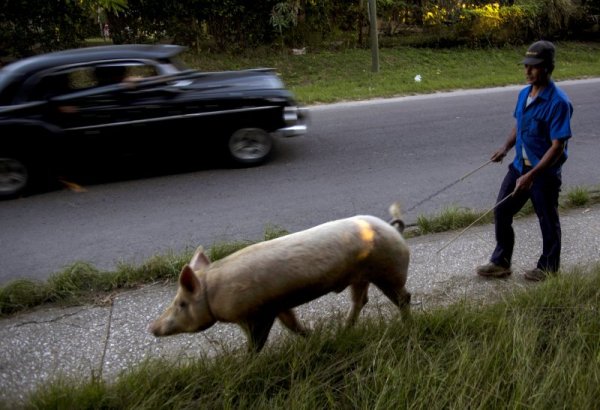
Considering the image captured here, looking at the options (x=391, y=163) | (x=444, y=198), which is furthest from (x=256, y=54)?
(x=444, y=198)

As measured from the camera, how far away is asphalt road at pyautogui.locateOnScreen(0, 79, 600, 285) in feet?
19.5

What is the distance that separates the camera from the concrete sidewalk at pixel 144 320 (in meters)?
3.79

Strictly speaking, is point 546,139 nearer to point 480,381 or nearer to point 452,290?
point 452,290

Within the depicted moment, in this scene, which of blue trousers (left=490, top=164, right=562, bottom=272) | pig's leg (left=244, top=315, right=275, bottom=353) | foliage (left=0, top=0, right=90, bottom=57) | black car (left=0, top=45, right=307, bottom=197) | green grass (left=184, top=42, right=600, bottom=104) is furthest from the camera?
foliage (left=0, top=0, right=90, bottom=57)

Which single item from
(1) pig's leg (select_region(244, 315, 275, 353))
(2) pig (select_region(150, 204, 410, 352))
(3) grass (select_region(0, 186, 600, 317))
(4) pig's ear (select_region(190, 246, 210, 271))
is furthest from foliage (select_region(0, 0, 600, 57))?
(1) pig's leg (select_region(244, 315, 275, 353))

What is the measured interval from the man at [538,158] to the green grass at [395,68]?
8.01 metres

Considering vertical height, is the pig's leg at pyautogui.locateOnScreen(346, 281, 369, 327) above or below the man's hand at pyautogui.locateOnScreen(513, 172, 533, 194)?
below

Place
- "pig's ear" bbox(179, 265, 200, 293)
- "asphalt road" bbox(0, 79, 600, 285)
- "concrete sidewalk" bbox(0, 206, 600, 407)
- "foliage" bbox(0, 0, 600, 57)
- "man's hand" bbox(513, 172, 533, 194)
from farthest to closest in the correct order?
"foliage" bbox(0, 0, 600, 57)
"asphalt road" bbox(0, 79, 600, 285)
"man's hand" bbox(513, 172, 533, 194)
"concrete sidewalk" bbox(0, 206, 600, 407)
"pig's ear" bbox(179, 265, 200, 293)

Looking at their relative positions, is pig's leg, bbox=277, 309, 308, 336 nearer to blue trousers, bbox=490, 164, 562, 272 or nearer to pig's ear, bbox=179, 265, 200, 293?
pig's ear, bbox=179, 265, 200, 293

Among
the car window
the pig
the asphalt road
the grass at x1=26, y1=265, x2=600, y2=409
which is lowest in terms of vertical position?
the asphalt road

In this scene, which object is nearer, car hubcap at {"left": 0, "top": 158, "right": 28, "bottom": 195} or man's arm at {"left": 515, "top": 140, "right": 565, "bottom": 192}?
man's arm at {"left": 515, "top": 140, "right": 565, "bottom": 192}

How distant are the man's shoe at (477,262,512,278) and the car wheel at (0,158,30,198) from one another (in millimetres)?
5535

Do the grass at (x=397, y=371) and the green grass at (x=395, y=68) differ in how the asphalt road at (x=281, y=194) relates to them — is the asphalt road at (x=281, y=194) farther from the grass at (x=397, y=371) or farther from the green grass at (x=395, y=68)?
the green grass at (x=395, y=68)

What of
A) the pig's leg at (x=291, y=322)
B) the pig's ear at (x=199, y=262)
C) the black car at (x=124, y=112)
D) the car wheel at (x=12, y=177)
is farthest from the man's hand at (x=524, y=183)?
the car wheel at (x=12, y=177)
